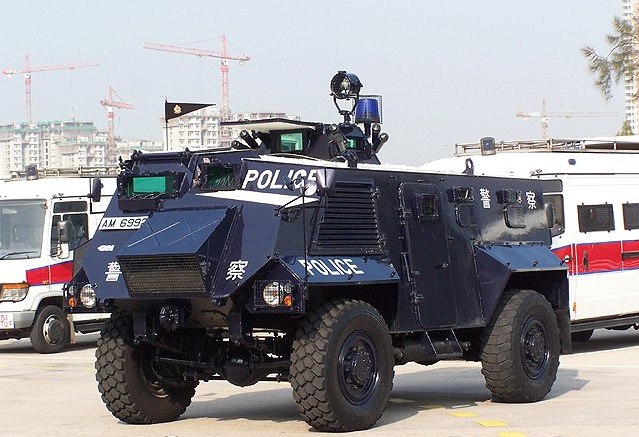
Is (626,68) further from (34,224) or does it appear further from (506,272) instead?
(506,272)

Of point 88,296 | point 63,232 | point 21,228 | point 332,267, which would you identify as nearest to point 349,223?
point 332,267

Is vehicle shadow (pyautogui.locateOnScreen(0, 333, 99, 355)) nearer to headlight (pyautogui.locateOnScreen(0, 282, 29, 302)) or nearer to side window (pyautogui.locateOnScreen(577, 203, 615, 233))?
headlight (pyautogui.locateOnScreen(0, 282, 29, 302))

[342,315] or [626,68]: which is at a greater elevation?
[626,68]

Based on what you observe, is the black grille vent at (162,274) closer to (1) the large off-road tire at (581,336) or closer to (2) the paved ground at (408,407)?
(2) the paved ground at (408,407)

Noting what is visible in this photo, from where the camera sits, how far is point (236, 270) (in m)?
10.9

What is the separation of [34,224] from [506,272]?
36.3 feet

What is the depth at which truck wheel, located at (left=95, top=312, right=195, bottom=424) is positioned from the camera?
11.9 m

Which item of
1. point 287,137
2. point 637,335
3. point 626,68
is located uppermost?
point 626,68

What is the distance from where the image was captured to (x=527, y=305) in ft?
43.3

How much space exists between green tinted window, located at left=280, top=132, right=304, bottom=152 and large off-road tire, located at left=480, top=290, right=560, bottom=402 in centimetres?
250

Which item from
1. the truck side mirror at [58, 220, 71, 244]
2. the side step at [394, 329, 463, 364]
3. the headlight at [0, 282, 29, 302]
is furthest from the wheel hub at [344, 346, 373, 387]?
the headlight at [0, 282, 29, 302]

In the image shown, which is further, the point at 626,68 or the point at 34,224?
the point at 626,68

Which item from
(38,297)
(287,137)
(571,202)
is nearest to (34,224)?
(38,297)

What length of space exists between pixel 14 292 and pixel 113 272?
10527mm
